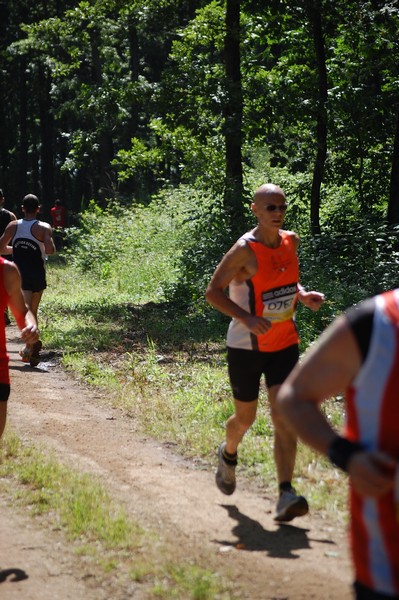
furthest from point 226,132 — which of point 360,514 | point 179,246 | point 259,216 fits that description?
point 360,514

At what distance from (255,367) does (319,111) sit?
11782 mm

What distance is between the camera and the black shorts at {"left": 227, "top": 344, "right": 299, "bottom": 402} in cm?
658

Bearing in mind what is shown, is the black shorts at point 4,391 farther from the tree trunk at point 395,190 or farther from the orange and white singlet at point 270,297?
the tree trunk at point 395,190

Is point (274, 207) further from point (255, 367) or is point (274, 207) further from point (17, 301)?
point (17, 301)

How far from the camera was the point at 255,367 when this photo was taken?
21.8ft

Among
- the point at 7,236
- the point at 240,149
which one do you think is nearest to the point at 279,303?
the point at 7,236

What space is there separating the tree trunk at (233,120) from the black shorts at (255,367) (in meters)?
10.8

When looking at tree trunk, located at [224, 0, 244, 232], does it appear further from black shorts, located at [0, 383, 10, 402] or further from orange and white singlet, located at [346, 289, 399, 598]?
orange and white singlet, located at [346, 289, 399, 598]

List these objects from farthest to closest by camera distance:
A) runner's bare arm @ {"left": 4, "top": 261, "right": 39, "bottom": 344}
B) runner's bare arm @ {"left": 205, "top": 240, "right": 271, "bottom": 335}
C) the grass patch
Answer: runner's bare arm @ {"left": 205, "top": 240, "right": 271, "bottom": 335} < runner's bare arm @ {"left": 4, "top": 261, "right": 39, "bottom": 344} < the grass patch

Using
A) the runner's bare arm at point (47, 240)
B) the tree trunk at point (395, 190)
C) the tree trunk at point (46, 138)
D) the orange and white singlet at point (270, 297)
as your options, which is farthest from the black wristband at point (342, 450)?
the tree trunk at point (46, 138)

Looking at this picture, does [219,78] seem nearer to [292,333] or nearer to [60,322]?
[60,322]

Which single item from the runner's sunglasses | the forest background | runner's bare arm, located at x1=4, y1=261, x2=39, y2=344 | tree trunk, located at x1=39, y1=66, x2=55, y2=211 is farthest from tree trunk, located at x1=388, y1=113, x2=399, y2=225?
tree trunk, located at x1=39, y1=66, x2=55, y2=211

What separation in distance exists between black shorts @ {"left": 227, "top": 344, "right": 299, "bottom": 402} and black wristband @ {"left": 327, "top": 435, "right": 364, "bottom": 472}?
12.1 ft

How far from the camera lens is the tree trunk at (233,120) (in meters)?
17.4
